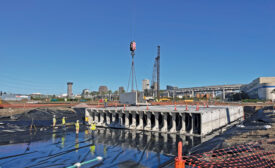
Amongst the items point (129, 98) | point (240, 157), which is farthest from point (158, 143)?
point (129, 98)

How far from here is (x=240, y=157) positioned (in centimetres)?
952

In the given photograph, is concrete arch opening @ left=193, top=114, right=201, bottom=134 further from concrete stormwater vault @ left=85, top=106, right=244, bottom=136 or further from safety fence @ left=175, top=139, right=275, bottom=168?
safety fence @ left=175, top=139, right=275, bottom=168

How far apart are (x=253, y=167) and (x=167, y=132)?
38.9ft

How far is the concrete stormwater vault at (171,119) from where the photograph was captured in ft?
63.0

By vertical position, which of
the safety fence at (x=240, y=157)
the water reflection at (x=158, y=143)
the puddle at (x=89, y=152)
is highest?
the safety fence at (x=240, y=157)

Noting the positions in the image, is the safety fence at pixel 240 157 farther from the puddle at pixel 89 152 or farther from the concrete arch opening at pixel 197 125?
the concrete arch opening at pixel 197 125

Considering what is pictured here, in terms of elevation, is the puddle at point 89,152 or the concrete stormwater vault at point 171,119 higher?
the concrete stormwater vault at point 171,119

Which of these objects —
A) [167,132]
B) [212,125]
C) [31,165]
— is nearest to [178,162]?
[31,165]

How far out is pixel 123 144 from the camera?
15250 millimetres

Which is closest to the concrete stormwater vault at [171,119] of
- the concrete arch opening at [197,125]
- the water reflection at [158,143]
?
the concrete arch opening at [197,125]

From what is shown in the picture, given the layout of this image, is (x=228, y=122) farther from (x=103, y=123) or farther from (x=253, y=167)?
(x=253, y=167)

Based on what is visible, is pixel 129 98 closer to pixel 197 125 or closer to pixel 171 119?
pixel 171 119

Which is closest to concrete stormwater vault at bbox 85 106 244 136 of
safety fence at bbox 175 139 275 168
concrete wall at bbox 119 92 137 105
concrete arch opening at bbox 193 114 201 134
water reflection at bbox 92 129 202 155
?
concrete arch opening at bbox 193 114 201 134

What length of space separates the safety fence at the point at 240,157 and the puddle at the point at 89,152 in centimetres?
241
